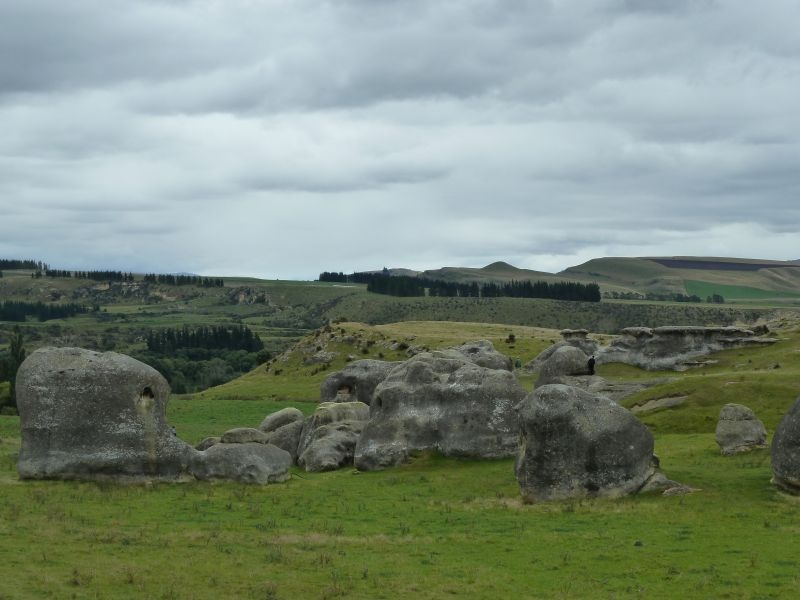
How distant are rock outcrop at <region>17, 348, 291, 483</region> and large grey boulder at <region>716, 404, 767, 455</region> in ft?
79.1

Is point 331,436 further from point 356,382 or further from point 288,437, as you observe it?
point 356,382

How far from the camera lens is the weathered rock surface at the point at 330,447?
4812cm

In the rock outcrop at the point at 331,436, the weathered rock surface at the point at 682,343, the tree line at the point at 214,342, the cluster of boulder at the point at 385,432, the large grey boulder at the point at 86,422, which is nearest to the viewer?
the cluster of boulder at the point at 385,432

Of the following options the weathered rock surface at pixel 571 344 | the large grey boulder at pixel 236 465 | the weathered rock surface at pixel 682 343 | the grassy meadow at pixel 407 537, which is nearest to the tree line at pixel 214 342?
the weathered rock surface at pixel 571 344

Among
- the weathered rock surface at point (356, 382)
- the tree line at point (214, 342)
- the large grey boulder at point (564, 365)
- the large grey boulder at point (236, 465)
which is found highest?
the large grey boulder at point (564, 365)

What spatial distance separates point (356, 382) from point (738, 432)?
3389cm

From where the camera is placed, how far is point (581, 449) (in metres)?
34.7

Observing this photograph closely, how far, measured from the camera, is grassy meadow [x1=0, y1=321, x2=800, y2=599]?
2331cm

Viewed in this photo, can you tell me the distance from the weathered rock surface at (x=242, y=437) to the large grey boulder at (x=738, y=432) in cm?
2247

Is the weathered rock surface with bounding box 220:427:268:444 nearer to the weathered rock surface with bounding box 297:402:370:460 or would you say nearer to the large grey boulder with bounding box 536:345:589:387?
the weathered rock surface with bounding box 297:402:370:460

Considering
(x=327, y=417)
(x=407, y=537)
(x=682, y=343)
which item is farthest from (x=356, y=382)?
(x=407, y=537)

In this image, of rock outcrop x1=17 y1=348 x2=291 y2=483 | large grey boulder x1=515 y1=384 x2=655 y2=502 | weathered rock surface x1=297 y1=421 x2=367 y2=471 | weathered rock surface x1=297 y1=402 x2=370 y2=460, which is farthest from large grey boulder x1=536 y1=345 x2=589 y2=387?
rock outcrop x1=17 y1=348 x2=291 y2=483

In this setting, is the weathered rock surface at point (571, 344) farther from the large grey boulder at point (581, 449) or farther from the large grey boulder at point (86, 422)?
the large grey boulder at point (86, 422)

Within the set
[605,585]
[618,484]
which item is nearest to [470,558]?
[605,585]
